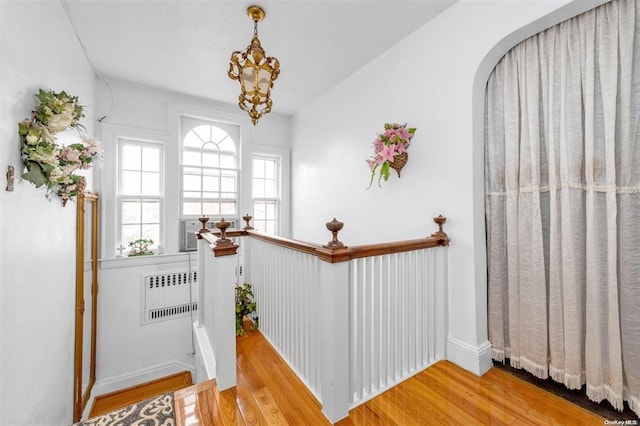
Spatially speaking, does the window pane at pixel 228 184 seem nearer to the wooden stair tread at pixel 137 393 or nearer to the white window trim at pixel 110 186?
the white window trim at pixel 110 186

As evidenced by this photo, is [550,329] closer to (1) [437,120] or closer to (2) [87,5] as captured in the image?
(1) [437,120]

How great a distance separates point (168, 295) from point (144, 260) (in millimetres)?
527

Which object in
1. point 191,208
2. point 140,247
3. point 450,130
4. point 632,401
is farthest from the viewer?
point 191,208

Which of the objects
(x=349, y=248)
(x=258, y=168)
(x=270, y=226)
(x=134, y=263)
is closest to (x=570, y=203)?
(x=349, y=248)

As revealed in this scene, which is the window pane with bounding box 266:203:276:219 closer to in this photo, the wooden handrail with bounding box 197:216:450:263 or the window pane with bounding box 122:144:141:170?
the window pane with bounding box 122:144:141:170

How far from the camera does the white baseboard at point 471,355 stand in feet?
5.98

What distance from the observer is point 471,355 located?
185 centimetres

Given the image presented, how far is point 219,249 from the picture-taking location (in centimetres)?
173

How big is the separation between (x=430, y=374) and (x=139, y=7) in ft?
11.2

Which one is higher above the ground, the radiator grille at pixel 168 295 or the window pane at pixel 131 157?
the window pane at pixel 131 157

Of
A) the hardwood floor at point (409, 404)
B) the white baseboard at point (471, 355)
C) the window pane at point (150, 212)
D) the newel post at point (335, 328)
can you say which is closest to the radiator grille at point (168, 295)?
the window pane at point (150, 212)

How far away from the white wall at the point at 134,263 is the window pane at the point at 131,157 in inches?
6.6

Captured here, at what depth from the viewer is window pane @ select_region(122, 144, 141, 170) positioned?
3332 millimetres

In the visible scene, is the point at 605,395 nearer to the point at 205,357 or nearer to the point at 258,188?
the point at 205,357
